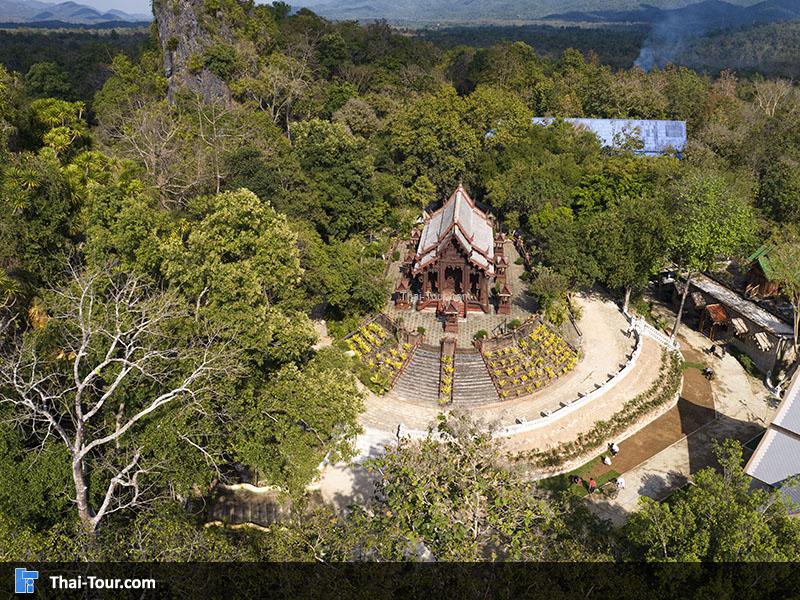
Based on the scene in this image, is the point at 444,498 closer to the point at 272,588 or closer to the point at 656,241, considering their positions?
the point at 272,588

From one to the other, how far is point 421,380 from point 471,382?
296cm

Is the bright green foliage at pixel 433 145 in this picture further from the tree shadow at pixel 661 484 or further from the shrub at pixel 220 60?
the tree shadow at pixel 661 484

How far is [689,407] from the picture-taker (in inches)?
1293

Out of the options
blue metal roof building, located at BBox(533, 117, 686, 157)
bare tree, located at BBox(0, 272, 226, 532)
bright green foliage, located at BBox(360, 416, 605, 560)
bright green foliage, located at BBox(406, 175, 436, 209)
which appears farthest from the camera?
blue metal roof building, located at BBox(533, 117, 686, 157)

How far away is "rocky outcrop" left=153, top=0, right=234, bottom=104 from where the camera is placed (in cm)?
5631

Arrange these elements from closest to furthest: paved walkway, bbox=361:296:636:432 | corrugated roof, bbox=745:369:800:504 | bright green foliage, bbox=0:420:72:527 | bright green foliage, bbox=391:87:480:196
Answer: bright green foliage, bbox=0:420:72:527 → corrugated roof, bbox=745:369:800:504 → paved walkway, bbox=361:296:636:432 → bright green foliage, bbox=391:87:480:196

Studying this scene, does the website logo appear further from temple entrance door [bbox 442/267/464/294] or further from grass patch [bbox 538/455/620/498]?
temple entrance door [bbox 442/267/464/294]

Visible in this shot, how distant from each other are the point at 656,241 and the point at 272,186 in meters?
27.3

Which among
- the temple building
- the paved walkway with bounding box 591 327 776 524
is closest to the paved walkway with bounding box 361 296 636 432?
the paved walkway with bounding box 591 327 776 524

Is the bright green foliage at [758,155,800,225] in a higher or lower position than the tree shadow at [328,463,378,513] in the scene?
higher

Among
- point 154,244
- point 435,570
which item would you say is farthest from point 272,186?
point 435,570

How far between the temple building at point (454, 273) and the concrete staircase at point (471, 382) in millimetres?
2849

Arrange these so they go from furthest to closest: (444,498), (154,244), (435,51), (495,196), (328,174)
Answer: (435,51), (495,196), (328,174), (154,244), (444,498)

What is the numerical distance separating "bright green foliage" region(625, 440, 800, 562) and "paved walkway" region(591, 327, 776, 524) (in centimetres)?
753
